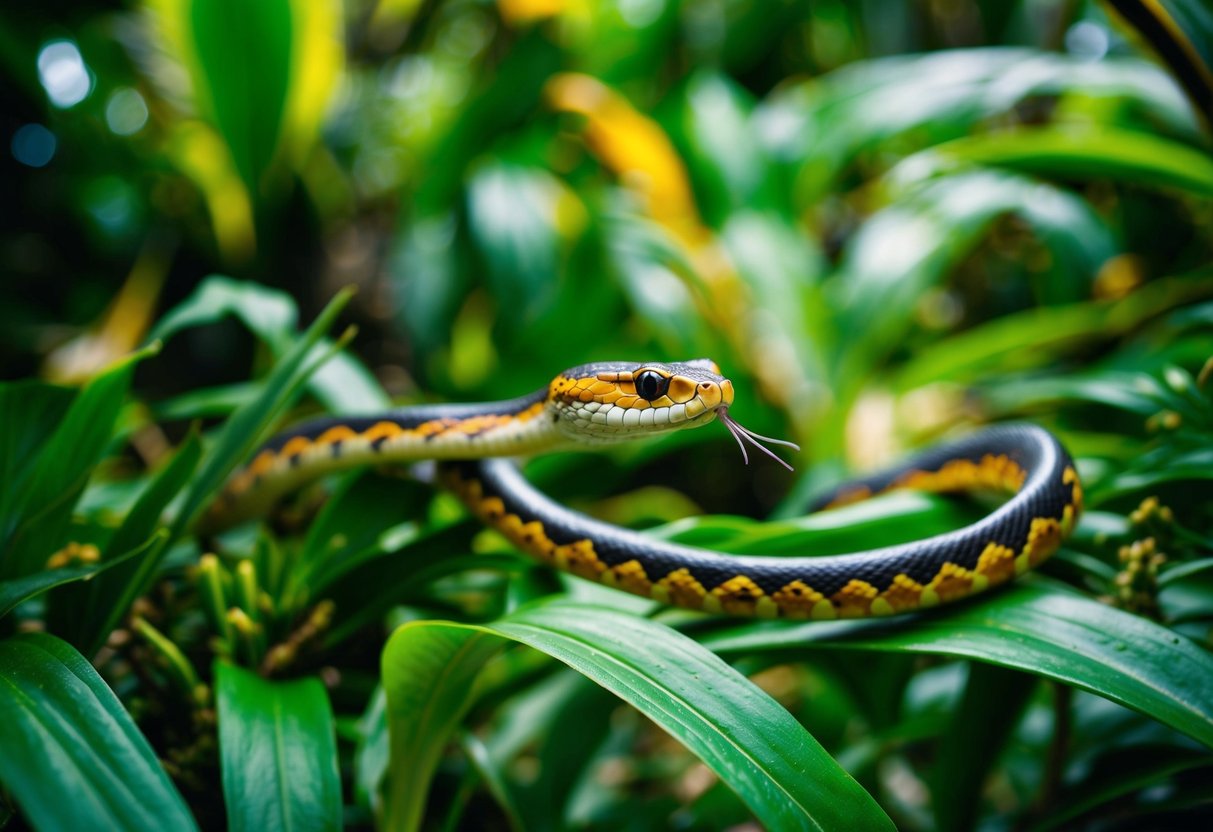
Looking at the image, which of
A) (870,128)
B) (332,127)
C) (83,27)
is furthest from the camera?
(332,127)

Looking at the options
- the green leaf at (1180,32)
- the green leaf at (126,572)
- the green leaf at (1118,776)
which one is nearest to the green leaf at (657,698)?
the green leaf at (126,572)

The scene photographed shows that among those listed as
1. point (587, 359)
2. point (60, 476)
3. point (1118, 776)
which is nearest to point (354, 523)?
point (60, 476)

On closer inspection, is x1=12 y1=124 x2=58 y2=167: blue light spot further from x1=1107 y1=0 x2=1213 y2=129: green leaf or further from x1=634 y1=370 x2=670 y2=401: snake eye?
x1=1107 y1=0 x2=1213 y2=129: green leaf

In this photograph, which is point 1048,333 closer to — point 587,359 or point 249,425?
point 587,359

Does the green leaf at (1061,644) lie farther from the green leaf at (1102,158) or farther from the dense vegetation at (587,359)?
the green leaf at (1102,158)

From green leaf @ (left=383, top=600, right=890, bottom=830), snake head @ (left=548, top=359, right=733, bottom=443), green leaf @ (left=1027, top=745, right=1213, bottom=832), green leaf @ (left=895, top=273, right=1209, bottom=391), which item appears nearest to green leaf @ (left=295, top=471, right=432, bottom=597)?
green leaf @ (left=383, top=600, right=890, bottom=830)

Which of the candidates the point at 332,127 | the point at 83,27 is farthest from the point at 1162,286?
the point at 83,27

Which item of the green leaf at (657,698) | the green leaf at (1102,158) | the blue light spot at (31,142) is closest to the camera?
the green leaf at (657,698)

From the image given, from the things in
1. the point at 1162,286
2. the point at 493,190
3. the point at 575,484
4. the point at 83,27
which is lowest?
the point at 575,484

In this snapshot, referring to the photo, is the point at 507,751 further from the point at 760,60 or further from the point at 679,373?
the point at 760,60

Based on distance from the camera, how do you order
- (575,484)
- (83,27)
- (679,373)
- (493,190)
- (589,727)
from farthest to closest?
(83,27) < (493,190) < (575,484) < (589,727) < (679,373)
